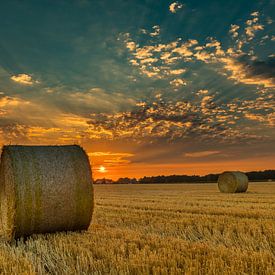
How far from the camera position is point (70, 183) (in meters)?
8.18

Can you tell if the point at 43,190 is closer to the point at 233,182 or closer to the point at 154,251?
the point at 154,251

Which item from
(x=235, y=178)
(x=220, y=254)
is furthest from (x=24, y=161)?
(x=235, y=178)

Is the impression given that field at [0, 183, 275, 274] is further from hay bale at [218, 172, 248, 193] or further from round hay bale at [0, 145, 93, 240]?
hay bale at [218, 172, 248, 193]

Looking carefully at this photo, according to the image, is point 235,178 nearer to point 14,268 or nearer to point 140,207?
point 140,207

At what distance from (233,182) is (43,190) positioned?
17.9 m

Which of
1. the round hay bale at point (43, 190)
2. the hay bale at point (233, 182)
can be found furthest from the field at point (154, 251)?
the hay bale at point (233, 182)

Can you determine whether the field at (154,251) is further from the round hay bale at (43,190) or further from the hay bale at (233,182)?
the hay bale at (233,182)

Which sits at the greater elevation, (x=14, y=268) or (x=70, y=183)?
(x=70, y=183)

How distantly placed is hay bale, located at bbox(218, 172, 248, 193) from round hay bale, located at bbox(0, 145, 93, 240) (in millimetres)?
16777

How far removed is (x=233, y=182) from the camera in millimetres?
23641

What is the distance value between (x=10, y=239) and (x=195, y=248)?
416 cm

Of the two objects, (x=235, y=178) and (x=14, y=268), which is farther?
(x=235, y=178)

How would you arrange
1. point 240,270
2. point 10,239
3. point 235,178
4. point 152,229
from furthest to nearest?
point 235,178, point 152,229, point 10,239, point 240,270

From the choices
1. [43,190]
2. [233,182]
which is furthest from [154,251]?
[233,182]
